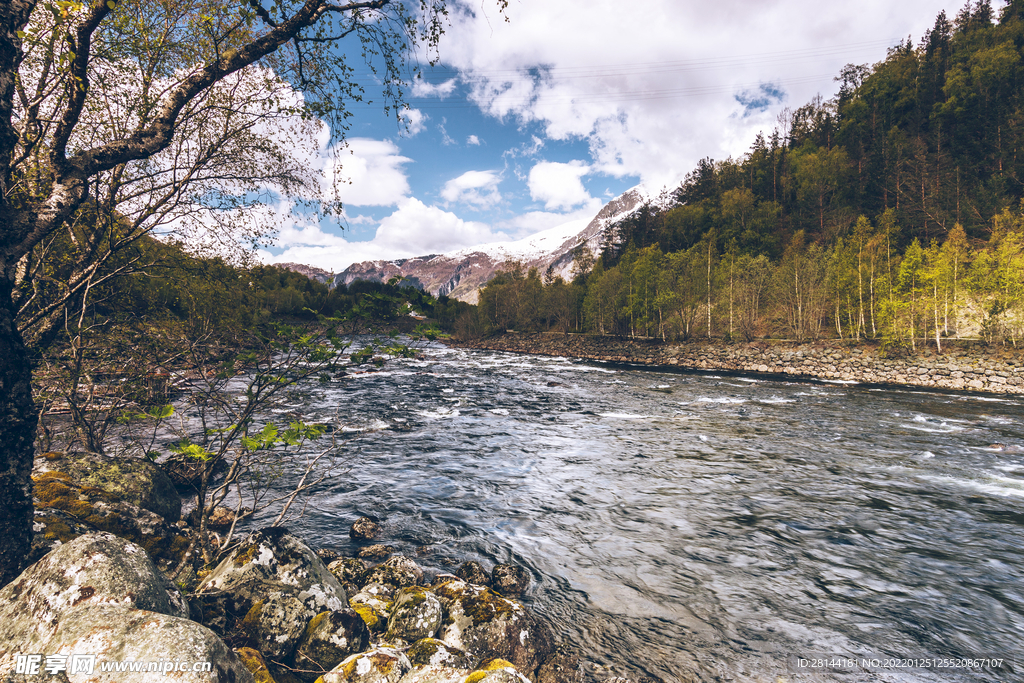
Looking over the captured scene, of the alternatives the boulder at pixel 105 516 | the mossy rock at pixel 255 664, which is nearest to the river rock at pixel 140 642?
the mossy rock at pixel 255 664

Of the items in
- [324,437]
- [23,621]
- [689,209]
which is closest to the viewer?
[23,621]

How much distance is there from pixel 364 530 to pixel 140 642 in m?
6.09

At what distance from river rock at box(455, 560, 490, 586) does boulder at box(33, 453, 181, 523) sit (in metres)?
5.22

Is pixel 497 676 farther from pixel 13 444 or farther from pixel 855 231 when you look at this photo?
pixel 855 231

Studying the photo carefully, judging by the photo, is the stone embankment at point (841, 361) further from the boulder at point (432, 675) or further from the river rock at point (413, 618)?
the boulder at point (432, 675)

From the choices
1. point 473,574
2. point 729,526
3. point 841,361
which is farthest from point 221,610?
point 841,361

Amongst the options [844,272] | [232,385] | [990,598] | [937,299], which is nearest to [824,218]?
[844,272]

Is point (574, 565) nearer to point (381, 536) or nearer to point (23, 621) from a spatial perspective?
point (381, 536)

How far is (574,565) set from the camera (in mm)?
8164

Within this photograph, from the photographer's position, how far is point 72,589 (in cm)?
338

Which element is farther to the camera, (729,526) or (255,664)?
(729,526)

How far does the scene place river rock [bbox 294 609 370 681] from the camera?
4.56 metres

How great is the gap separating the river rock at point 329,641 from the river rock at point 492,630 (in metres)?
1.09

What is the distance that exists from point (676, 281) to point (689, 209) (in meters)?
54.7
